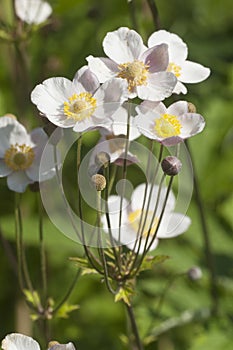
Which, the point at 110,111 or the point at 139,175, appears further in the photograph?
the point at 139,175

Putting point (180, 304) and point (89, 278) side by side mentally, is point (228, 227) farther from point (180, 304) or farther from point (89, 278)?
point (89, 278)

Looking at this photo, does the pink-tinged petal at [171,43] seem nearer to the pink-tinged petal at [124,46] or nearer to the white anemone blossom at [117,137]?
the pink-tinged petal at [124,46]

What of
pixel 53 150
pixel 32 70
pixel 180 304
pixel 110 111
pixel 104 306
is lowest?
pixel 104 306

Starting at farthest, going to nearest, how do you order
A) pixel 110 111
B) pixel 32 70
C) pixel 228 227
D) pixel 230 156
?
pixel 32 70, pixel 230 156, pixel 228 227, pixel 110 111

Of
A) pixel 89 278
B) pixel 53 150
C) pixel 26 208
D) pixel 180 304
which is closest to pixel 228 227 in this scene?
pixel 180 304

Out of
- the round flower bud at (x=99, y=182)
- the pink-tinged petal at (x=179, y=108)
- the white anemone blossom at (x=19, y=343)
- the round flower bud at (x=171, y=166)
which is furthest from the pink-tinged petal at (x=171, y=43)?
the white anemone blossom at (x=19, y=343)

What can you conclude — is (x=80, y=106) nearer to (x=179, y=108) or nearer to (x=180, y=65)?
(x=179, y=108)

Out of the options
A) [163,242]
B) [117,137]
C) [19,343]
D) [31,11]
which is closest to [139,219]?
[117,137]
